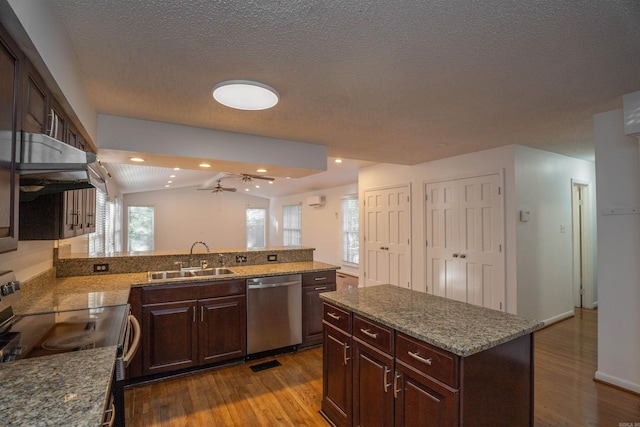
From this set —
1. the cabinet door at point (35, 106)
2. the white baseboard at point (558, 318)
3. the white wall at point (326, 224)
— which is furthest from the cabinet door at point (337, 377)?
the white wall at point (326, 224)

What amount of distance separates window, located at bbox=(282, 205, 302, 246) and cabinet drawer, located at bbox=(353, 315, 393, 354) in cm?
832

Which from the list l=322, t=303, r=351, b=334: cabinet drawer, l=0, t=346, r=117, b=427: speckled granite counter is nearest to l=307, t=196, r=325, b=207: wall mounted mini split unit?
l=322, t=303, r=351, b=334: cabinet drawer

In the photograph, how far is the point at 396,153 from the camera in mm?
4207

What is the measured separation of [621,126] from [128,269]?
15.2 feet

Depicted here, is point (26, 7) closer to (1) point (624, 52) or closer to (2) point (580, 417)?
(1) point (624, 52)

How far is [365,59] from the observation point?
5.90ft

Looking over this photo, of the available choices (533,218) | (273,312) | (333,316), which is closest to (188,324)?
(273,312)

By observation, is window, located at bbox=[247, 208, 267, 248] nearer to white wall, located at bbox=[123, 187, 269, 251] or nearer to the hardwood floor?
white wall, located at bbox=[123, 187, 269, 251]

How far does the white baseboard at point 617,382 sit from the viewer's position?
2.52m

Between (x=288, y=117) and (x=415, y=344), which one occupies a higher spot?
(x=288, y=117)

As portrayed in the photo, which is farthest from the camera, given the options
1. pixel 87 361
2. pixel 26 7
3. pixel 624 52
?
pixel 624 52

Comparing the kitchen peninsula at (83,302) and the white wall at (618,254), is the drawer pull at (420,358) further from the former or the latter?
the white wall at (618,254)

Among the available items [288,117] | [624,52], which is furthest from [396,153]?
[624,52]

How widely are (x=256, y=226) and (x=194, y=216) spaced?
2.37 m
